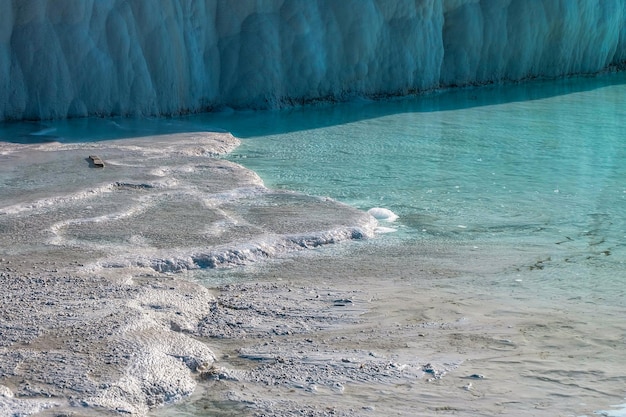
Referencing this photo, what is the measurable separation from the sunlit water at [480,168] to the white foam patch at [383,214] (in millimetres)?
90

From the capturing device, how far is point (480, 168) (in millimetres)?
10008

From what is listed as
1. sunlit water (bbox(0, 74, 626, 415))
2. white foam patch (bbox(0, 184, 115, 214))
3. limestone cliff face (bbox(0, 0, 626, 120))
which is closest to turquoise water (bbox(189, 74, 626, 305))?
sunlit water (bbox(0, 74, 626, 415))

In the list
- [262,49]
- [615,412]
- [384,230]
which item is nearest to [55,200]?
[384,230]

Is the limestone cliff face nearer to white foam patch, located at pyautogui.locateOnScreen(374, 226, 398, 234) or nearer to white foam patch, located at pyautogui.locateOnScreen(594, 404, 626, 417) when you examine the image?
white foam patch, located at pyautogui.locateOnScreen(374, 226, 398, 234)

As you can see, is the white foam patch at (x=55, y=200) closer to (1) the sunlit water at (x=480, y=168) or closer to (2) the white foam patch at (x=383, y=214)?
(1) the sunlit water at (x=480, y=168)

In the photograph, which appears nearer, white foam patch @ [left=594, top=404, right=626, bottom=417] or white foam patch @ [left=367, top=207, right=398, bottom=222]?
white foam patch @ [left=594, top=404, right=626, bottom=417]

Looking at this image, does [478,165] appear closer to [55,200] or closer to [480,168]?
[480,168]

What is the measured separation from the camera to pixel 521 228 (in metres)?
7.72

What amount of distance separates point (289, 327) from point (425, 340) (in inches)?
28.9

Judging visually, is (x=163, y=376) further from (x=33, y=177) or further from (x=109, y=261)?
(x=33, y=177)

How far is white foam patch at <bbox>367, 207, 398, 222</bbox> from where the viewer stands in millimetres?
7957

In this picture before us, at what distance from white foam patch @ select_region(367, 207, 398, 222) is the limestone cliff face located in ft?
17.7

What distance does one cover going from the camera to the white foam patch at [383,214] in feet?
26.1

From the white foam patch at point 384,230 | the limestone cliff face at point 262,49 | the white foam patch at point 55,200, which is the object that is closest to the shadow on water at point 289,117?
the limestone cliff face at point 262,49
